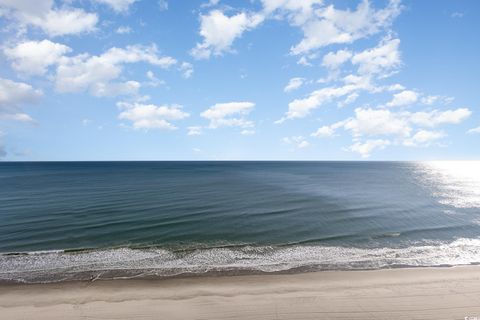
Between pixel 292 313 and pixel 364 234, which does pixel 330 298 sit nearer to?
pixel 292 313

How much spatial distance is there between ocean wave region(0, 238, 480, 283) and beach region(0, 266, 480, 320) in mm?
1388

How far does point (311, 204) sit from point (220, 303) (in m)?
31.3

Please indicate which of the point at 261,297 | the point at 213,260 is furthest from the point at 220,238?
the point at 261,297

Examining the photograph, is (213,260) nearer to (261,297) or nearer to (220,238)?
(220,238)

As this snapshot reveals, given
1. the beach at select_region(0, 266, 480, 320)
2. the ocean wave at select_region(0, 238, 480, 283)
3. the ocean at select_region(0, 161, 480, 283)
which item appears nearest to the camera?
the beach at select_region(0, 266, 480, 320)

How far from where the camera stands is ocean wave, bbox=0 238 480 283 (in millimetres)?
19031

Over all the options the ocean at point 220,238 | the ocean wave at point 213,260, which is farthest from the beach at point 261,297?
the ocean at point 220,238

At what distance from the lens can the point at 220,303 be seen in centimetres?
1468

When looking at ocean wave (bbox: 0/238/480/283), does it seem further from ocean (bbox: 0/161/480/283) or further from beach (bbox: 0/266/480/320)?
beach (bbox: 0/266/480/320)

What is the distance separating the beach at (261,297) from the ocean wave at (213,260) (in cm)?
139

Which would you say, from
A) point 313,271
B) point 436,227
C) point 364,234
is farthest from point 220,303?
point 436,227

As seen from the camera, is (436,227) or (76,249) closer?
(76,249)

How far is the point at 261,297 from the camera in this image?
1517 cm

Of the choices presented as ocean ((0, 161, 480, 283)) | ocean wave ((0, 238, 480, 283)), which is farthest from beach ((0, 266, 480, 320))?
ocean ((0, 161, 480, 283))
